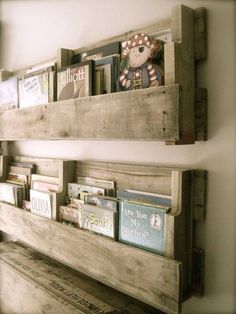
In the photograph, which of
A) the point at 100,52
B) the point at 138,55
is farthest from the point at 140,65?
the point at 100,52

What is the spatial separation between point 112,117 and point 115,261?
47 cm

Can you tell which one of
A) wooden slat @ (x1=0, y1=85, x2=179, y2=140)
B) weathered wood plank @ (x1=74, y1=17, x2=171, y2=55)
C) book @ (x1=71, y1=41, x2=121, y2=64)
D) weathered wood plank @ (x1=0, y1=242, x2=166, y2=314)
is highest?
weathered wood plank @ (x1=74, y1=17, x2=171, y2=55)

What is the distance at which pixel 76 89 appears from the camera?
112 centimetres

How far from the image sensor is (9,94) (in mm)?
1514

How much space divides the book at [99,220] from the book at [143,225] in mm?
30

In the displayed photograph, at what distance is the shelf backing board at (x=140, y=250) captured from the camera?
34.8 inches

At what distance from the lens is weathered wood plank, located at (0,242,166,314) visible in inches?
43.6

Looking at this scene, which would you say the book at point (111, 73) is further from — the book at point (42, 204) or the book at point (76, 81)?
the book at point (42, 204)

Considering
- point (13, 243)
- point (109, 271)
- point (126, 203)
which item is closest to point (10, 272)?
point (13, 243)

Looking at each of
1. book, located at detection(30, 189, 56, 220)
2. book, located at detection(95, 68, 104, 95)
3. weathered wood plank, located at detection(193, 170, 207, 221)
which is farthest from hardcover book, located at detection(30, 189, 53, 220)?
weathered wood plank, located at detection(193, 170, 207, 221)

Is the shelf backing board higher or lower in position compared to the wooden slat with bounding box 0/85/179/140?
lower

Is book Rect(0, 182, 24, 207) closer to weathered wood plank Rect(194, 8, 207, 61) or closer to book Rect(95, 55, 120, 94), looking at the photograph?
book Rect(95, 55, 120, 94)

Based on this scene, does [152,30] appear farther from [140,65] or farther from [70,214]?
[70,214]

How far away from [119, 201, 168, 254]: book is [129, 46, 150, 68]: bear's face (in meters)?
0.45
